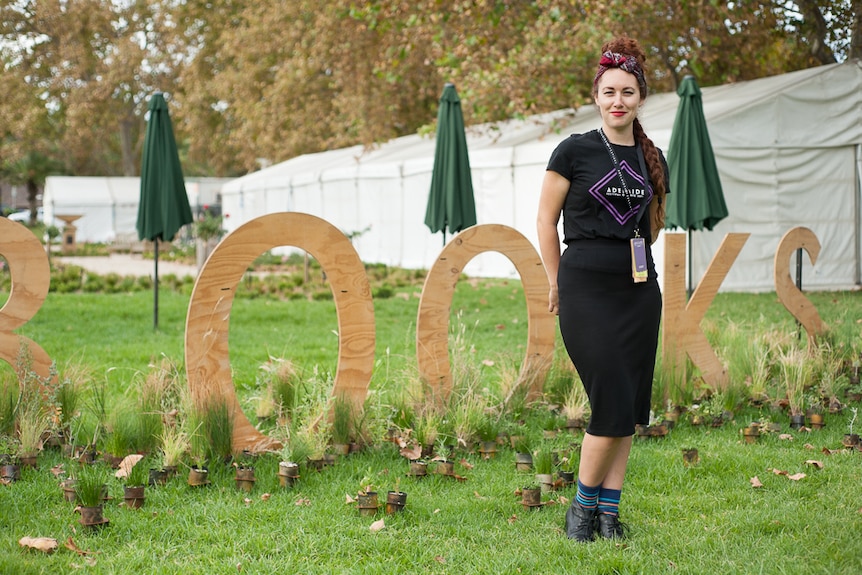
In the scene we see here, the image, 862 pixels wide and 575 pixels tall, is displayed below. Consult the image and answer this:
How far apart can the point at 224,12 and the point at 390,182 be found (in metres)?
14.4

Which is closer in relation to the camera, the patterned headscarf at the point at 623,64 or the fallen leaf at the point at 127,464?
the patterned headscarf at the point at 623,64

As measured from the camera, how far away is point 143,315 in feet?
37.0

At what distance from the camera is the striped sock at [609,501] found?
12.4ft

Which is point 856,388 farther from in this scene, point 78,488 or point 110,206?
point 110,206

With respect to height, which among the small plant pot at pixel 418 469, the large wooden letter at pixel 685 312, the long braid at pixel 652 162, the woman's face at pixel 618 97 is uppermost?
the woman's face at pixel 618 97

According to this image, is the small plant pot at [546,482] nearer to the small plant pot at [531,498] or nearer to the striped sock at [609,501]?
the small plant pot at [531,498]

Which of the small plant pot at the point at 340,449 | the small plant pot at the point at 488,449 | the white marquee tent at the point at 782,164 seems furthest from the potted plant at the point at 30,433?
the white marquee tent at the point at 782,164

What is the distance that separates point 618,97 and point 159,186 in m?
7.44

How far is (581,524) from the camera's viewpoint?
12.3 ft

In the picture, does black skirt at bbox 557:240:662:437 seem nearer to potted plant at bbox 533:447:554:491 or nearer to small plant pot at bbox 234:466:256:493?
potted plant at bbox 533:447:554:491

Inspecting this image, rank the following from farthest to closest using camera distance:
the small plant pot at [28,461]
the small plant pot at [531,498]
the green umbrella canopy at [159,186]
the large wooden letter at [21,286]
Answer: the green umbrella canopy at [159,186]
the large wooden letter at [21,286]
the small plant pot at [28,461]
the small plant pot at [531,498]

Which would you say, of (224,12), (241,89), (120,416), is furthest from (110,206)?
(120,416)

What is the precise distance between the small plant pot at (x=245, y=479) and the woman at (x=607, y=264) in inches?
60.6

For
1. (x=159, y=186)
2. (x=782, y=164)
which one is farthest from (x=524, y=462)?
(x=782, y=164)
